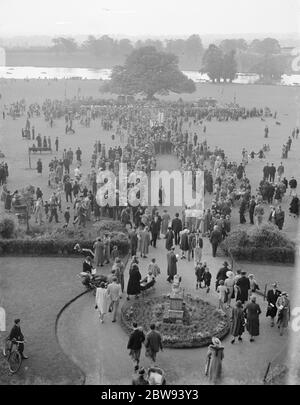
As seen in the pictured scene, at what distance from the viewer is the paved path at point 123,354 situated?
948 cm

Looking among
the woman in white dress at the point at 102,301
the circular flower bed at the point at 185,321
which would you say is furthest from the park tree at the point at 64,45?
the woman in white dress at the point at 102,301

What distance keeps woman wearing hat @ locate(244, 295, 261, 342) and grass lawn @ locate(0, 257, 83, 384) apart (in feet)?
11.5

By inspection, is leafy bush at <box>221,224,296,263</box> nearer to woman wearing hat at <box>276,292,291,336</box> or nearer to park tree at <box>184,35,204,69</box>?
woman wearing hat at <box>276,292,291,336</box>

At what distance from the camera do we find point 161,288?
514 inches

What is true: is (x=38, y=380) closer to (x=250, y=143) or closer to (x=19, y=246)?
(x=19, y=246)

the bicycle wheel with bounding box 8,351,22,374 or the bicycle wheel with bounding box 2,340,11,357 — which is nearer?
the bicycle wheel with bounding box 8,351,22,374

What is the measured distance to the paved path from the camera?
9484 millimetres

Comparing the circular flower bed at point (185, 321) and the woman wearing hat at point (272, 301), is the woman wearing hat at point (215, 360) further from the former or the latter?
the woman wearing hat at point (272, 301)

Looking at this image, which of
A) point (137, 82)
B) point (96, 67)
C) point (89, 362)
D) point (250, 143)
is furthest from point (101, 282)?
point (96, 67)

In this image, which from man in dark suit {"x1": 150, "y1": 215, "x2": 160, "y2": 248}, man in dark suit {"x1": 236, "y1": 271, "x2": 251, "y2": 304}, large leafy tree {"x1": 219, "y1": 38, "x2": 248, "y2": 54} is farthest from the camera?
large leafy tree {"x1": 219, "y1": 38, "x2": 248, "y2": 54}

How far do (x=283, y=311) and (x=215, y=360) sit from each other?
93.4 inches

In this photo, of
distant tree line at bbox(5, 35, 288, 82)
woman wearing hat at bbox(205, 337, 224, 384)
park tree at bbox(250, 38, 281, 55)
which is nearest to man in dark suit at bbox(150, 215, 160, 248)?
woman wearing hat at bbox(205, 337, 224, 384)
